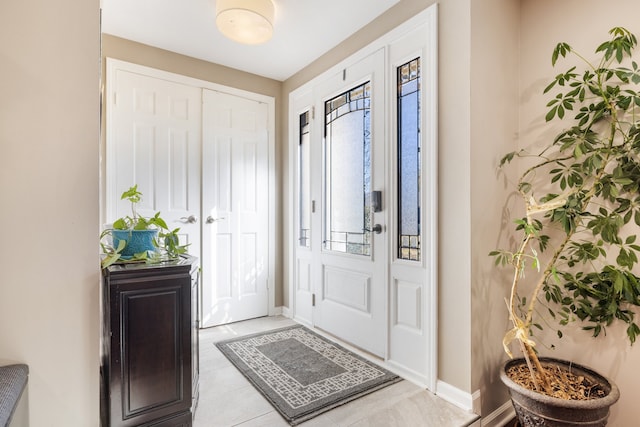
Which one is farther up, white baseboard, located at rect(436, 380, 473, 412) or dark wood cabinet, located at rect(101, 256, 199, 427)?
dark wood cabinet, located at rect(101, 256, 199, 427)

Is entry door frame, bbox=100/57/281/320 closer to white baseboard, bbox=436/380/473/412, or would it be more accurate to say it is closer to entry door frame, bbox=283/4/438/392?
entry door frame, bbox=283/4/438/392

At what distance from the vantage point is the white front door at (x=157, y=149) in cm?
263

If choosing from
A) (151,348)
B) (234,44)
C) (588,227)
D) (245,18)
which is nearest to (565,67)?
(588,227)

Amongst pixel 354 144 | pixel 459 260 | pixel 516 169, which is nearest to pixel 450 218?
pixel 459 260

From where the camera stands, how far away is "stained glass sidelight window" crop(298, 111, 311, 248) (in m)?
3.13

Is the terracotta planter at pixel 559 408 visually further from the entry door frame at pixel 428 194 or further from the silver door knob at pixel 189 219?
the silver door knob at pixel 189 219

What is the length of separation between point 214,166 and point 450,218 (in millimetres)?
2224

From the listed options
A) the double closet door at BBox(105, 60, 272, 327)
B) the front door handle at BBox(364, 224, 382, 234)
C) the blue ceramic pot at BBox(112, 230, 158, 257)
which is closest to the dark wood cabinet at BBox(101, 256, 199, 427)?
the blue ceramic pot at BBox(112, 230, 158, 257)

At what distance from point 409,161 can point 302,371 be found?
159cm

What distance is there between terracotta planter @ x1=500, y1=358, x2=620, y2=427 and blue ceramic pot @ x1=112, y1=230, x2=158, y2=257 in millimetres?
1841

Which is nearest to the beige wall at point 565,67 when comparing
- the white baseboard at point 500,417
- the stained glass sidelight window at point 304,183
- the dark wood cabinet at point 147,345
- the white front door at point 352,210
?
the white baseboard at point 500,417

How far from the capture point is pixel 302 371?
7.08 ft

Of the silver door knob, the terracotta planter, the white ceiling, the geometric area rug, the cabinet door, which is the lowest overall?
the geometric area rug

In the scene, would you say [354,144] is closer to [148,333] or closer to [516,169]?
[516,169]
